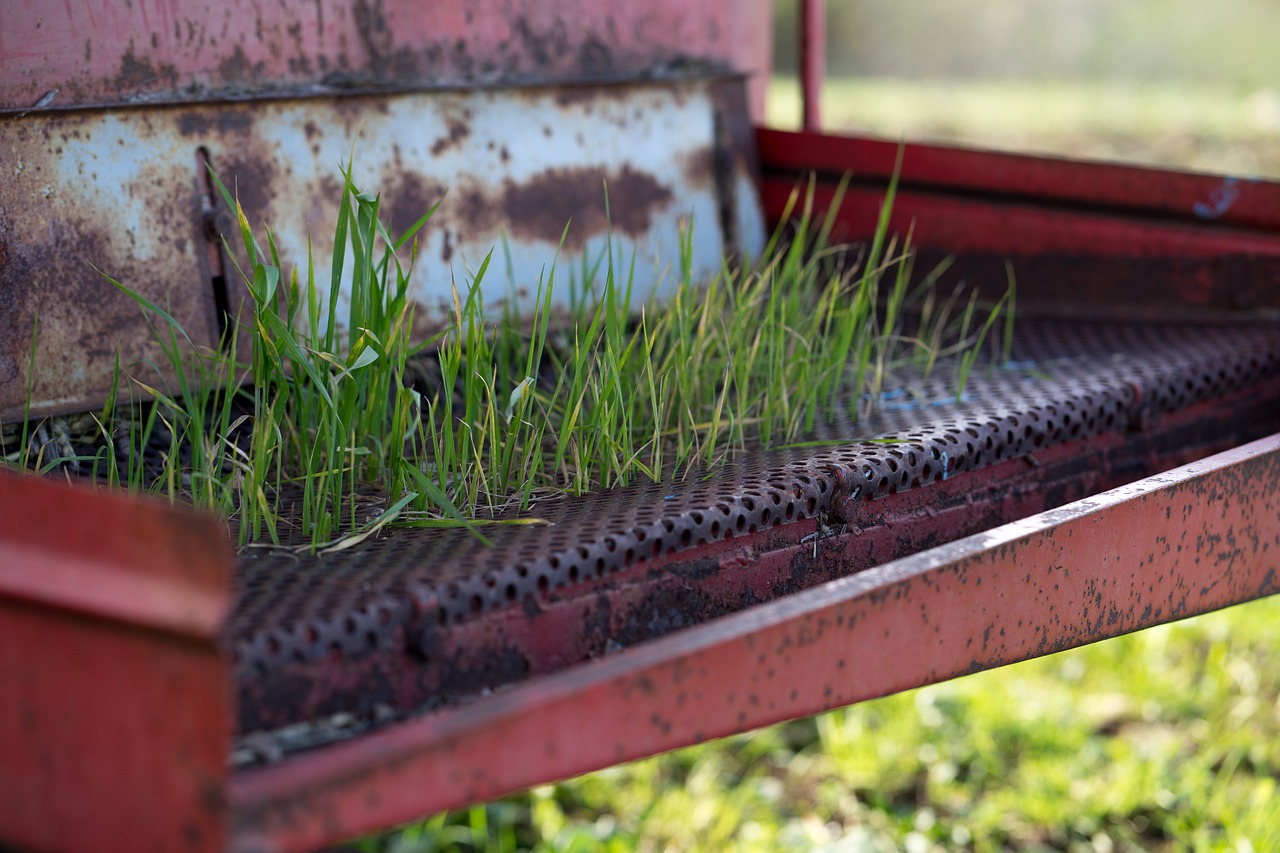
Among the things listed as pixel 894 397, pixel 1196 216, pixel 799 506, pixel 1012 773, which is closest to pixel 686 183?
pixel 894 397

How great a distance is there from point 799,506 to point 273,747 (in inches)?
28.3

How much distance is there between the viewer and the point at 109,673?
0.92 meters

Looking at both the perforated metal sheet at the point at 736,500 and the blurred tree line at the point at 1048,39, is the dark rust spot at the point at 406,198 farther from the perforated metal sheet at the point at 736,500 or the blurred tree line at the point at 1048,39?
the blurred tree line at the point at 1048,39

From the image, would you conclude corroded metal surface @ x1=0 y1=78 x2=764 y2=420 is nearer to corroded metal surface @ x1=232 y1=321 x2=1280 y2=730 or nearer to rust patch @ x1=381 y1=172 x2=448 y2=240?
rust patch @ x1=381 y1=172 x2=448 y2=240

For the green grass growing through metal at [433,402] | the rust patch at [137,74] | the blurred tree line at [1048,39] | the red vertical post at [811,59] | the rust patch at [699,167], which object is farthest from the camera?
the blurred tree line at [1048,39]

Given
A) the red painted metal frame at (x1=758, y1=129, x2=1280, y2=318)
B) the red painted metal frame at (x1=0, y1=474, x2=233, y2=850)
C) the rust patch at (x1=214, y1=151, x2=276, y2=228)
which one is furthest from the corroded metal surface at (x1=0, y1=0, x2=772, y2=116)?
the red painted metal frame at (x1=0, y1=474, x2=233, y2=850)

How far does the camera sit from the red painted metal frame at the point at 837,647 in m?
1.00

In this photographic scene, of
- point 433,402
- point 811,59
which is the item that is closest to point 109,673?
point 433,402

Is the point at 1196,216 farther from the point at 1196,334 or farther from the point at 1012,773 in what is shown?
the point at 1012,773

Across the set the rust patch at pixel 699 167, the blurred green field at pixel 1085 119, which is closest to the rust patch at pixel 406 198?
the rust patch at pixel 699 167

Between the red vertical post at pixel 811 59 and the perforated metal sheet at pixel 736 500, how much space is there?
1.22m

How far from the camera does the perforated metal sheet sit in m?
1.23

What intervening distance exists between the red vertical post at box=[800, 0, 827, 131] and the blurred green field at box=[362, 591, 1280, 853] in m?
1.62

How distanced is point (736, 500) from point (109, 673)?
0.79 meters
